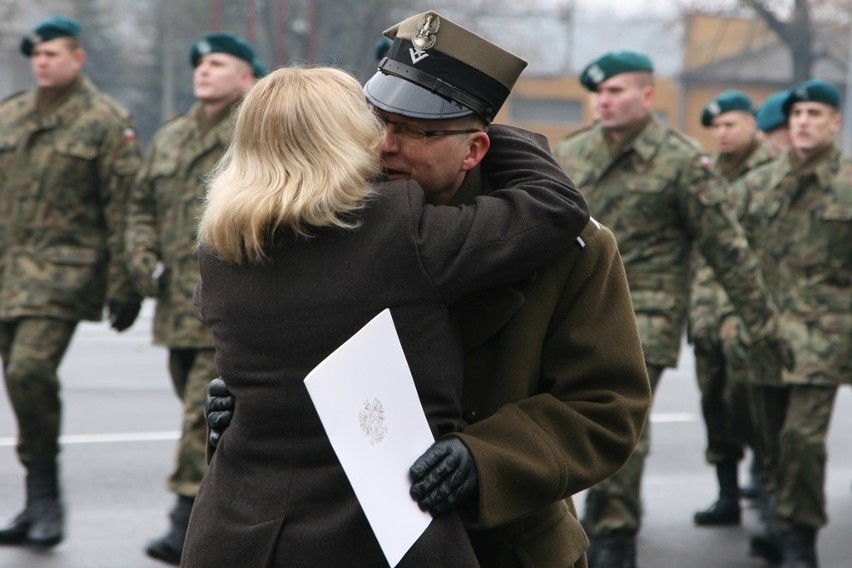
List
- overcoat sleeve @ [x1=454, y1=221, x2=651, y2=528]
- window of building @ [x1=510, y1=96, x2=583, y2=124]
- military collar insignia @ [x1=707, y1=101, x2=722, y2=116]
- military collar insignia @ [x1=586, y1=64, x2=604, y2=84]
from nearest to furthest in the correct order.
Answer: overcoat sleeve @ [x1=454, y1=221, x2=651, y2=528], military collar insignia @ [x1=586, y1=64, x2=604, y2=84], military collar insignia @ [x1=707, y1=101, x2=722, y2=116], window of building @ [x1=510, y1=96, x2=583, y2=124]

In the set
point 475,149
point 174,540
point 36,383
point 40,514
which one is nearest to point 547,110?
point 36,383

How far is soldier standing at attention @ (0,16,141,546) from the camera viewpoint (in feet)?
20.3

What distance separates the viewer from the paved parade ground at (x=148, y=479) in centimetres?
625

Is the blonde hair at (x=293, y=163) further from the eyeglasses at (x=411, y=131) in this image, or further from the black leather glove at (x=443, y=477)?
the black leather glove at (x=443, y=477)

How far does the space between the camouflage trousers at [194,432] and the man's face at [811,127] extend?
278cm

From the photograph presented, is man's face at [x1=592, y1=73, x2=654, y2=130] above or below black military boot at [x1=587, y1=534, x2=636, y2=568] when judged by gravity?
above

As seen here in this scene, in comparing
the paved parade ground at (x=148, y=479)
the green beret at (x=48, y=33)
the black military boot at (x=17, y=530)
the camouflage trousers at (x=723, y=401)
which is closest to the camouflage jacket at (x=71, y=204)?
the green beret at (x=48, y=33)

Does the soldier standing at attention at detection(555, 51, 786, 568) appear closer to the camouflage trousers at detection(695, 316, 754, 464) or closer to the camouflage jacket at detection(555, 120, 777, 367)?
the camouflage jacket at detection(555, 120, 777, 367)

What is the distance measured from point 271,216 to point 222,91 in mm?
4253

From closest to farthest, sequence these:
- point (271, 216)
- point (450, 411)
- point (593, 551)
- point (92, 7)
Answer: point (271, 216)
point (450, 411)
point (593, 551)
point (92, 7)

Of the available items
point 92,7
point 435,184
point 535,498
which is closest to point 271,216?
point 435,184

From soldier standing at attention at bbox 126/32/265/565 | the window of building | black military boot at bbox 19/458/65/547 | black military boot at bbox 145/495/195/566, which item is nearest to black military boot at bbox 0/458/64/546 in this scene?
black military boot at bbox 19/458/65/547

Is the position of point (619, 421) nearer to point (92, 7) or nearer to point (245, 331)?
point (245, 331)

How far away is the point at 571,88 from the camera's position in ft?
131
